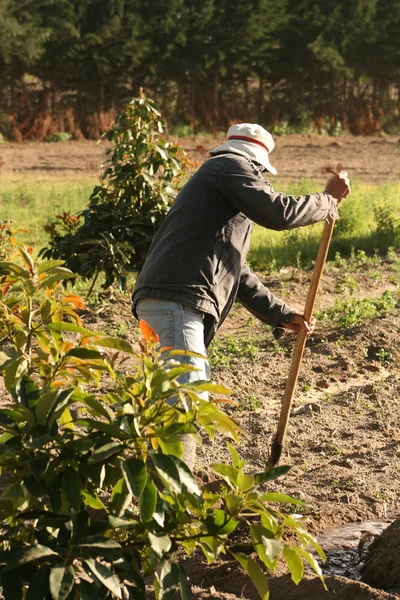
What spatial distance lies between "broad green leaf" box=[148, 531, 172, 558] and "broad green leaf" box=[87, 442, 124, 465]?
8.6 inches

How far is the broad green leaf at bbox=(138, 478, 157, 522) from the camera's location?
224 centimetres

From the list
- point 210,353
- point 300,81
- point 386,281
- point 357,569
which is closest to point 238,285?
point 357,569

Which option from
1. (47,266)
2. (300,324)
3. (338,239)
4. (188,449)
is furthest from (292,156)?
(47,266)

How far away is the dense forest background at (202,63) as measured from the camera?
25125 millimetres

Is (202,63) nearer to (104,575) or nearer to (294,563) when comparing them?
(294,563)

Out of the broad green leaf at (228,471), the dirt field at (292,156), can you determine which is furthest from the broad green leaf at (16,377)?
the dirt field at (292,156)

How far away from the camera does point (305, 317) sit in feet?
14.0

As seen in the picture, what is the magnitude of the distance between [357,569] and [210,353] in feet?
8.68

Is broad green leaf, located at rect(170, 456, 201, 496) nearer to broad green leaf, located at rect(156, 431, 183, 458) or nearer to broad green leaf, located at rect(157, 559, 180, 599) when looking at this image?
broad green leaf, located at rect(156, 431, 183, 458)

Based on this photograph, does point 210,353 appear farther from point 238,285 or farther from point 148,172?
point 238,285

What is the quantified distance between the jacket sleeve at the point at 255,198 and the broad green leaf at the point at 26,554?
5.96ft

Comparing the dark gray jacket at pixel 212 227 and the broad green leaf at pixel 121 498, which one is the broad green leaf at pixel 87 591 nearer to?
the broad green leaf at pixel 121 498

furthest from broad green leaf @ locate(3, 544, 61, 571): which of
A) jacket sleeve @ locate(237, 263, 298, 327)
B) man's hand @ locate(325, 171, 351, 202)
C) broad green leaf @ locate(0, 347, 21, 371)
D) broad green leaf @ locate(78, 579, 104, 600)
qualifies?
man's hand @ locate(325, 171, 351, 202)

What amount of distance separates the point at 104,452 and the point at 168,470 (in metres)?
0.16
